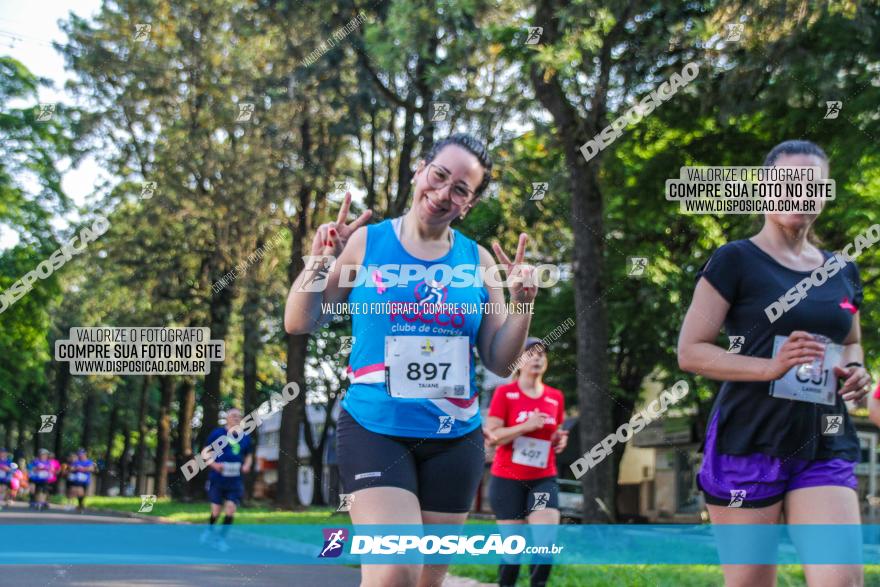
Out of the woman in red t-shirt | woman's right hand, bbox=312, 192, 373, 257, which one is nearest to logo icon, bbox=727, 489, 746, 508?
woman's right hand, bbox=312, 192, 373, 257

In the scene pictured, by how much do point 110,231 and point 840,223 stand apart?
58.7ft

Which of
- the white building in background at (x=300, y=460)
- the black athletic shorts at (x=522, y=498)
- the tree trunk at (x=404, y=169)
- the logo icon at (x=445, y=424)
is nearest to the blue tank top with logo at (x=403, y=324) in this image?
the logo icon at (x=445, y=424)

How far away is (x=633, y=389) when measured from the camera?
3369 centimetres

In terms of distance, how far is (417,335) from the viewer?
429 cm

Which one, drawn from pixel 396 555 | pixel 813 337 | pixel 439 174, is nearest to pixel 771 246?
pixel 813 337

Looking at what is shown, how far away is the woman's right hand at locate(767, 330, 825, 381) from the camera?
3.93 m

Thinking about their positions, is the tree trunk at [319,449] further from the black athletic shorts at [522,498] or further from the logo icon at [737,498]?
the logo icon at [737,498]

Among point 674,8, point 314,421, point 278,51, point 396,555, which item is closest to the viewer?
point 396,555

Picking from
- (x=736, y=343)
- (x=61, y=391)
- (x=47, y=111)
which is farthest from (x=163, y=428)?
(x=736, y=343)

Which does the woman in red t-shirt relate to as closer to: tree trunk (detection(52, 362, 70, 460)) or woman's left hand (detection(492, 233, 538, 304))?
woman's left hand (detection(492, 233, 538, 304))

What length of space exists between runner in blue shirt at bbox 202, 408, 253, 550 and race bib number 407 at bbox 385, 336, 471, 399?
1201cm

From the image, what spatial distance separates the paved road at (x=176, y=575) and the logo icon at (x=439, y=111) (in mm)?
8989

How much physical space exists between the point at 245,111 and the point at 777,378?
877 inches

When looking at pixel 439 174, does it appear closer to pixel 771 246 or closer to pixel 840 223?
pixel 771 246
